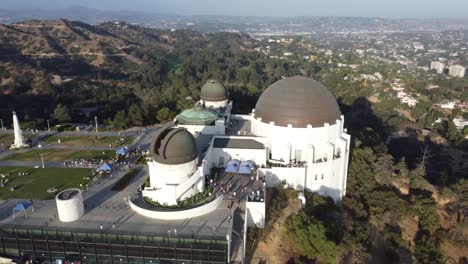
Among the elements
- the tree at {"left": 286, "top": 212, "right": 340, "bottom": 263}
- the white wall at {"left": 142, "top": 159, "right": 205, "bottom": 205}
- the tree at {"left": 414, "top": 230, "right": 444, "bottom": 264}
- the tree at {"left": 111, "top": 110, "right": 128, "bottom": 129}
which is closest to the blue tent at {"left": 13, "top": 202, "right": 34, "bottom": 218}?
the white wall at {"left": 142, "top": 159, "right": 205, "bottom": 205}

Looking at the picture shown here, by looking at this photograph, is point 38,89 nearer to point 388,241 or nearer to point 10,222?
point 10,222

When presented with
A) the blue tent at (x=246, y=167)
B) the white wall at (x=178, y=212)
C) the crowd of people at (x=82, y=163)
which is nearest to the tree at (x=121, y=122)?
the crowd of people at (x=82, y=163)

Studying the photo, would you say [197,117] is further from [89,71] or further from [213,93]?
[89,71]

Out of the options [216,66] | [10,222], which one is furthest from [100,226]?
[216,66]

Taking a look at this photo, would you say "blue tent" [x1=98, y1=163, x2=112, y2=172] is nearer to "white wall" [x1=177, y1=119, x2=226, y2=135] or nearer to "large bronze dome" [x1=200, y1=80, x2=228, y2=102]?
"white wall" [x1=177, y1=119, x2=226, y2=135]

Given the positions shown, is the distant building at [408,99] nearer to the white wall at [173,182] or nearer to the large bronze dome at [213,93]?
the large bronze dome at [213,93]

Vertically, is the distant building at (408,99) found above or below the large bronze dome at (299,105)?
below

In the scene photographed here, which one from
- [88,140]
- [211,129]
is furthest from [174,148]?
[88,140]
